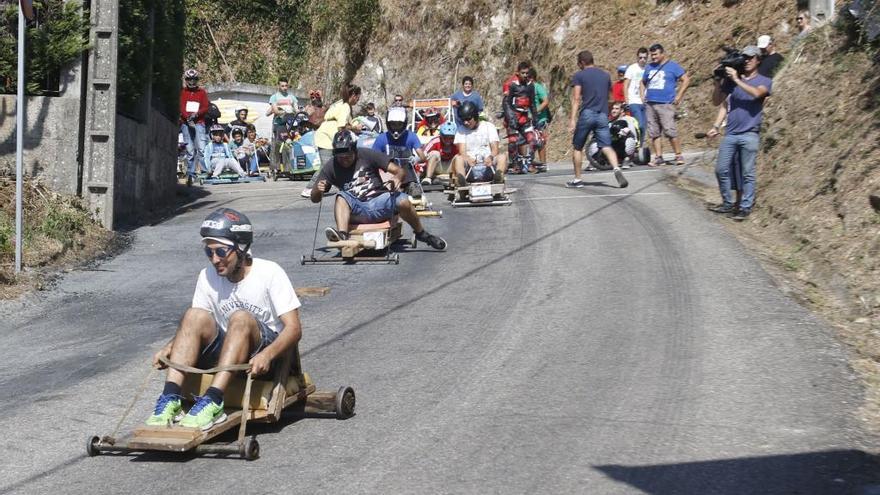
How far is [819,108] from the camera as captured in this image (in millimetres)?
15320

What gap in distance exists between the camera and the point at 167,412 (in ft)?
21.0

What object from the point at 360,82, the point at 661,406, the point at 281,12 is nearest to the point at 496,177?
the point at 661,406

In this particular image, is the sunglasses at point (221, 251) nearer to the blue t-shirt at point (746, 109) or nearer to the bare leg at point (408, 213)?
the bare leg at point (408, 213)

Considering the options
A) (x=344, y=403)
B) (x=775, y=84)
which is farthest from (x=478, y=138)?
(x=344, y=403)

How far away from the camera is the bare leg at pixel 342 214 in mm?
13734

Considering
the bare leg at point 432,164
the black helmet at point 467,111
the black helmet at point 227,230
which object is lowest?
the black helmet at point 227,230

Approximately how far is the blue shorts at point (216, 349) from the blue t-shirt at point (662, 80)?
14461 millimetres

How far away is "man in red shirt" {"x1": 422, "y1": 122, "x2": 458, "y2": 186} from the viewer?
1964cm

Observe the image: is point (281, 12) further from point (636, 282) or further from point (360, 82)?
point (636, 282)

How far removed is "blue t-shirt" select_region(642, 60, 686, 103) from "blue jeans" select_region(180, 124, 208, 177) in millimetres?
9088

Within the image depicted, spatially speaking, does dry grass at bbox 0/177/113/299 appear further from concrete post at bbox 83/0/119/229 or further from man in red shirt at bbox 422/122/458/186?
man in red shirt at bbox 422/122/458/186

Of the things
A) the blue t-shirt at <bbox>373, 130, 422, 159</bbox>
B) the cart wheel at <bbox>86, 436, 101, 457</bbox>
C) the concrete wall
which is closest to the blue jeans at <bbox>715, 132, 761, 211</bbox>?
the blue t-shirt at <bbox>373, 130, 422, 159</bbox>

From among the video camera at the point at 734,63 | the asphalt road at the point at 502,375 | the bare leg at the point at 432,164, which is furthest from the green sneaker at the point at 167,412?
the bare leg at the point at 432,164

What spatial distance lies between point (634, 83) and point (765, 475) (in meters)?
16.7
